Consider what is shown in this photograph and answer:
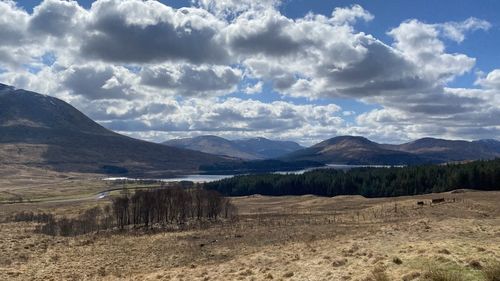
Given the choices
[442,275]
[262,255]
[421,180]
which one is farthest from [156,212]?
[421,180]

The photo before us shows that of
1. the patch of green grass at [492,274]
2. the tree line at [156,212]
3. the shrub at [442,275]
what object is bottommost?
the tree line at [156,212]

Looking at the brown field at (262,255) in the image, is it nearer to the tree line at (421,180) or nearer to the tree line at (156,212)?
the tree line at (156,212)

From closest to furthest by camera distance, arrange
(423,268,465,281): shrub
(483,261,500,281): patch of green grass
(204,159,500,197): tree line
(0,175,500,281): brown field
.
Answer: (483,261,500,281): patch of green grass, (423,268,465,281): shrub, (0,175,500,281): brown field, (204,159,500,197): tree line

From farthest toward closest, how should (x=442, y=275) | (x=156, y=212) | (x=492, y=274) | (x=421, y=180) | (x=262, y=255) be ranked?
(x=421, y=180) < (x=156, y=212) < (x=262, y=255) < (x=442, y=275) < (x=492, y=274)

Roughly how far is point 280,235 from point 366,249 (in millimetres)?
24886

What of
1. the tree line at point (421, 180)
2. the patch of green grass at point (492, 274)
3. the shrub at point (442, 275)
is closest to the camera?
the patch of green grass at point (492, 274)

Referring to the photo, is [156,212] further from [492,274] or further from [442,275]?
[492,274]

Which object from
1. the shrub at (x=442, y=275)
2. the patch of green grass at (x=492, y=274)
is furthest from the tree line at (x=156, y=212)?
the patch of green grass at (x=492, y=274)

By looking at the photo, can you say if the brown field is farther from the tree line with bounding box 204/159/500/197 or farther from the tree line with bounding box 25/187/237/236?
the tree line with bounding box 204/159/500/197

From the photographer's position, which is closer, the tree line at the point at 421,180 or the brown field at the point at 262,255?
the brown field at the point at 262,255

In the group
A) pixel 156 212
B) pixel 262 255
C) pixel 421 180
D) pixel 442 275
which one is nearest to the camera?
pixel 442 275

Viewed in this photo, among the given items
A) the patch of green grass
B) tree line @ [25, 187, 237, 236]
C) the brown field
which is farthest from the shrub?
tree line @ [25, 187, 237, 236]

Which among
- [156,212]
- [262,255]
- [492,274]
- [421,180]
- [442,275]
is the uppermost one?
[492,274]

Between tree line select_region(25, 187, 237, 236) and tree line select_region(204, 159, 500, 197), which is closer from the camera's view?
tree line select_region(25, 187, 237, 236)
